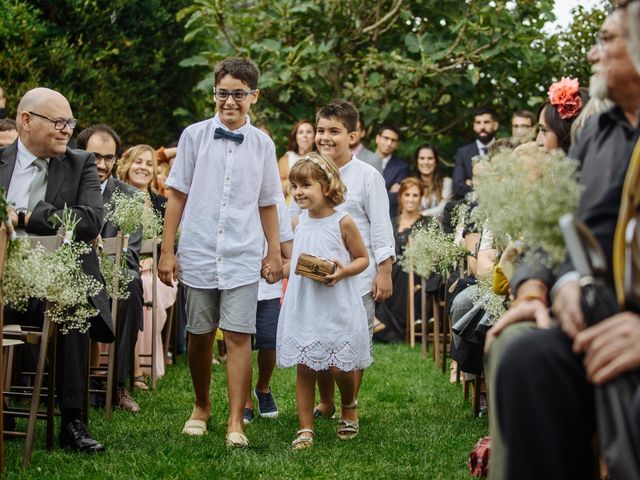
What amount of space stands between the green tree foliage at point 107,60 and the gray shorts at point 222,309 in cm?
759

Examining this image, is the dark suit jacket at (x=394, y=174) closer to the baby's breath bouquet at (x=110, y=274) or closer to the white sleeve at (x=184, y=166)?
the baby's breath bouquet at (x=110, y=274)

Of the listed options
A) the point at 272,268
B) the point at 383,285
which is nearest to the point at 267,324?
the point at 383,285

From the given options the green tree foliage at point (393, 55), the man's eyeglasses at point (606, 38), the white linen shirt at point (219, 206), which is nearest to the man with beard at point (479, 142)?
the green tree foliage at point (393, 55)

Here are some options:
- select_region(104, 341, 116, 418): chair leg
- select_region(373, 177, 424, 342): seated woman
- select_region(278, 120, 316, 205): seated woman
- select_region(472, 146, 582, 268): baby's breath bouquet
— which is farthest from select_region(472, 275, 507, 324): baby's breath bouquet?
select_region(373, 177, 424, 342): seated woman

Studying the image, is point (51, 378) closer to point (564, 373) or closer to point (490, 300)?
point (490, 300)

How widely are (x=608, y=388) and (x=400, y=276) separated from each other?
36.2ft

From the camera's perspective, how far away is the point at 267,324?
8.84 m

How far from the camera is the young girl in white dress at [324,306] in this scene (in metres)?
7.30

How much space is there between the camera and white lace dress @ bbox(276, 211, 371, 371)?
287 inches

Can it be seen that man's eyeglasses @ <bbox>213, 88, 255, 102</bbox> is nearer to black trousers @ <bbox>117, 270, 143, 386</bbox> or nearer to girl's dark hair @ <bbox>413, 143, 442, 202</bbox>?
black trousers @ <bbox>117, 270, 143, 386</bbox>

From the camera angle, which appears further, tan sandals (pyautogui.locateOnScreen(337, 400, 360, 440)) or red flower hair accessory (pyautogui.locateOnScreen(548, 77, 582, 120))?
tan sandals (pyautogui.locateOnScreen(337, 400, 360, 440))

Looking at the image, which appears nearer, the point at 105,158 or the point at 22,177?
the point at 22,177

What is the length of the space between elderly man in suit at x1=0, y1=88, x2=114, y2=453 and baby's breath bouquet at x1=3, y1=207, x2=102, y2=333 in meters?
0.11

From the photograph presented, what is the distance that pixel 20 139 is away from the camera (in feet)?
22.9
